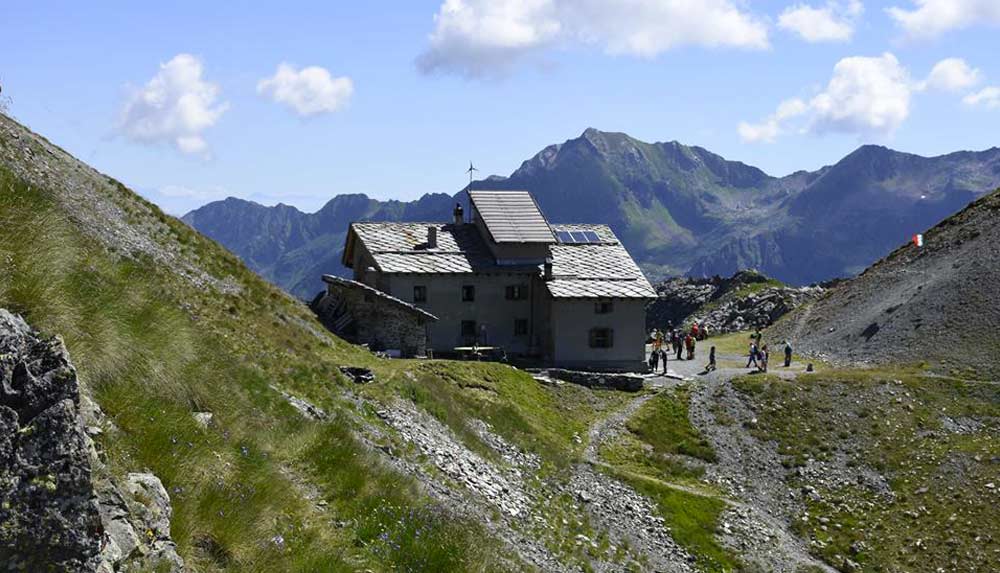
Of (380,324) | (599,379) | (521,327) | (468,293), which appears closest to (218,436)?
(380,324)

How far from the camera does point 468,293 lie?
200 ft

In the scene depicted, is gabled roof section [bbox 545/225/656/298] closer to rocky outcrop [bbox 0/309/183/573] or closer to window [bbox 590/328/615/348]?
window [bbox 590/328/615/348]

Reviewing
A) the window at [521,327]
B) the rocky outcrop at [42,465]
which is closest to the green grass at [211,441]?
the rocky outcrop at [42,465]

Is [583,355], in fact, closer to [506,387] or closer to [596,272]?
[596,272]

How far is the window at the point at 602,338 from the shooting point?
199ft

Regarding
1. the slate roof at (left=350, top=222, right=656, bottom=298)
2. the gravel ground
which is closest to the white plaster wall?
the slate roof at (left=350, top=222, right=656, bottom=298)

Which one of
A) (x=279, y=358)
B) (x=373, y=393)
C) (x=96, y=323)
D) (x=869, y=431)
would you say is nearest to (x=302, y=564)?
(x=96, y=323)

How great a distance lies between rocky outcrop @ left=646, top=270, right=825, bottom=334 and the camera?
101 meters

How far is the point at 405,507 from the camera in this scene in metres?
17.0

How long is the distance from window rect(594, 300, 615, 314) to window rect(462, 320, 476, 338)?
849 cm

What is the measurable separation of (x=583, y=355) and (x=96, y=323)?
49723 millimetres

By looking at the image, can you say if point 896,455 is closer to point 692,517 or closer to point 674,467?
point 674,467

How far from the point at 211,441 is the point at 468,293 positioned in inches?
1889

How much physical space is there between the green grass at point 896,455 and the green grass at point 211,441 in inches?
1098
